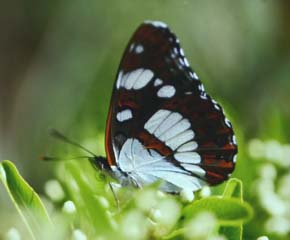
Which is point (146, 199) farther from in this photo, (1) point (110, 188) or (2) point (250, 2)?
(2) point (250, 2)

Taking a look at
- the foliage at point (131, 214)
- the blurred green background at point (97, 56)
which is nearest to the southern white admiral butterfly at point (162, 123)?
the foliage at point (131, 214)

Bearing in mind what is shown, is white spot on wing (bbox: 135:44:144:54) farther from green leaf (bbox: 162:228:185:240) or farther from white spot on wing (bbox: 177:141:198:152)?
green leaf (bbox: 162:228:185:240)

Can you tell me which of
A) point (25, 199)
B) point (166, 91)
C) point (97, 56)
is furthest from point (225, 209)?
point (97, 56)

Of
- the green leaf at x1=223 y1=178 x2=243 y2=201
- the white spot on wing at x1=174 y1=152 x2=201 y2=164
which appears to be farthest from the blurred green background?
the green leaf at x1=223 y1=178 x2=243 y2=201

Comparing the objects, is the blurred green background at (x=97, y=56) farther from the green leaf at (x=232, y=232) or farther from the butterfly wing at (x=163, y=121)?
the green leaf at (x=232, y=232)

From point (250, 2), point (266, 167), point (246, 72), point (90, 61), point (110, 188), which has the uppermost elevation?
point (250, 2)

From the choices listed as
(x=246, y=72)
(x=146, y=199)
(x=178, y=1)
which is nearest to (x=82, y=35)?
(x=178, y=1)

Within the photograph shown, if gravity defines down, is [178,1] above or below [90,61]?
above
